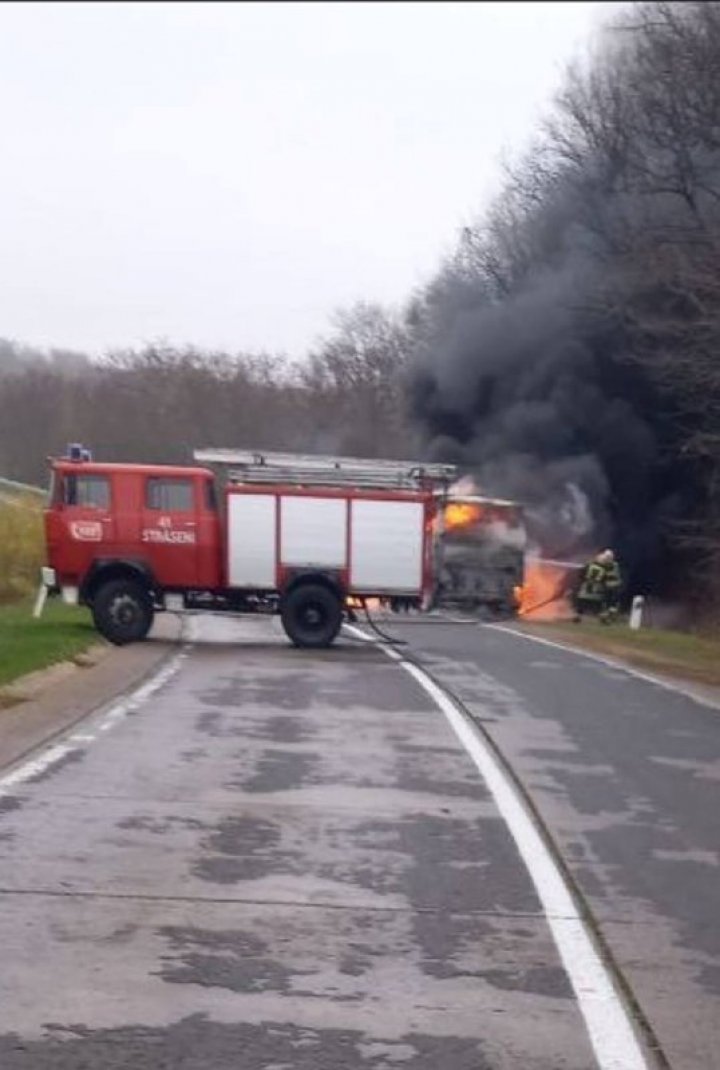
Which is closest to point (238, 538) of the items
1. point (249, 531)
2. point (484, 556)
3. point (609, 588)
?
point (249, 531)

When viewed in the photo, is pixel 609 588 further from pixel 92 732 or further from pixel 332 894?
pixel 332 894

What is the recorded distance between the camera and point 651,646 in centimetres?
3288

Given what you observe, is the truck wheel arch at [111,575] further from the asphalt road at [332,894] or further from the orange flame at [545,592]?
the orange flame at [545,592]

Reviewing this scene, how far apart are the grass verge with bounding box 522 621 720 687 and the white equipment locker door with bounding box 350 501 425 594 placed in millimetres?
3292

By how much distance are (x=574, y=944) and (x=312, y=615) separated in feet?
66.3

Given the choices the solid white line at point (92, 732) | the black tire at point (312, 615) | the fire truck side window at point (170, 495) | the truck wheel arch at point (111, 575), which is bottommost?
the solid white line at point (92, 732)

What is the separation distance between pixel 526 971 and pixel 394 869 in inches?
86.3

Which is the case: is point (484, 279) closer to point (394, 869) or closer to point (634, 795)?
point (634, 795)

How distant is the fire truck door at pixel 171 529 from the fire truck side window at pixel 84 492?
55 cm

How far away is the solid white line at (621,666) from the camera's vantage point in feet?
71.7

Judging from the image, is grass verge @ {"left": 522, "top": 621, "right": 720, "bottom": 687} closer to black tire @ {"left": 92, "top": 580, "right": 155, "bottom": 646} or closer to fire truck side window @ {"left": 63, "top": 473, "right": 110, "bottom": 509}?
black tire @ {"left": 92, "top": 580, "right": 155, "bottom": 646}

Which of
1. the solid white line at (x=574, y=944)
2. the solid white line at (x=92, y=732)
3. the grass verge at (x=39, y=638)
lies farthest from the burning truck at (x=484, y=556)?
the solid white line at (x=574, y=944)

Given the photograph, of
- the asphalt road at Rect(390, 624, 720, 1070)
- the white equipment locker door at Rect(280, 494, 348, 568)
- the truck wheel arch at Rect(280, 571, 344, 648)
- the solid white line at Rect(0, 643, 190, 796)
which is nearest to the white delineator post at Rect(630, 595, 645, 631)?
the truck wheel arch at Rect(280, 571, 344, 648)

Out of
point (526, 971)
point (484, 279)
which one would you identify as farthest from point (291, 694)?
point (484, 279)
